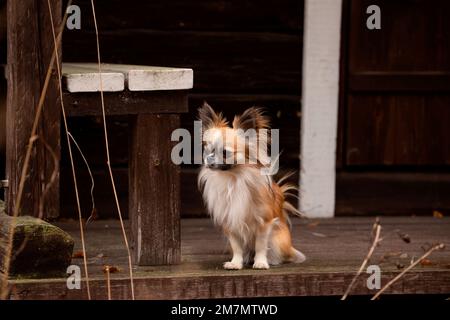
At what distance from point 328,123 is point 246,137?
82.3 inches

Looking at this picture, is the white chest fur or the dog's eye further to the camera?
the white chest fur

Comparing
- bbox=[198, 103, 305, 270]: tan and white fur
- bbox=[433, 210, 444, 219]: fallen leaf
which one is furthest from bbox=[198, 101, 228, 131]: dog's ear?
bbox=[433, 210, 444, 219]: fallen leaf

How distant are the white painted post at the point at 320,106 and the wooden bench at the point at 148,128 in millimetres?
2144

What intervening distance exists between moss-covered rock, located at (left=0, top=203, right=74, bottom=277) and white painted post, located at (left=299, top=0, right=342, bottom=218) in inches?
108

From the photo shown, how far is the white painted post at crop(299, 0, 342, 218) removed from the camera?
730 centimetres

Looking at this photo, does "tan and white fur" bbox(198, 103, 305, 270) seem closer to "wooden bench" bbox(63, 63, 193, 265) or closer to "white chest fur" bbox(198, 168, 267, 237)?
"white chest fur" bbox(198, 168, 267, 237)

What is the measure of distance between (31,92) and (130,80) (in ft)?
1.61

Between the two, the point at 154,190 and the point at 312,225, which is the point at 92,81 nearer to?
the point at 154,190

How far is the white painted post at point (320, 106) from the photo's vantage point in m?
7.30

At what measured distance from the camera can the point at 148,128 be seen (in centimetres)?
530

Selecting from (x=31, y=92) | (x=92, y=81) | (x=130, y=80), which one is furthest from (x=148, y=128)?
(x=31, y=92)

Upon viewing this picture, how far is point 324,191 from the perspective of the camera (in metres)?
7.49
